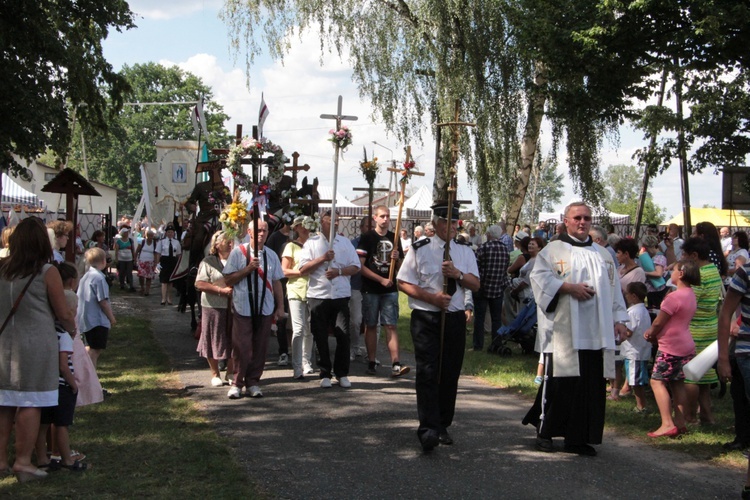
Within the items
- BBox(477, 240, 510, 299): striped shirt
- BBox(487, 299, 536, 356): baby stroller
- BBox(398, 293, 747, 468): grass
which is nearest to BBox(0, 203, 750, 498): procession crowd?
BBox(398, 293, 747, 468): grass

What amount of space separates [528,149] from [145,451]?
16.0 metres

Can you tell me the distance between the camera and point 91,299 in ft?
31.8

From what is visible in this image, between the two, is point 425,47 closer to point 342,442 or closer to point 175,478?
point 342,442

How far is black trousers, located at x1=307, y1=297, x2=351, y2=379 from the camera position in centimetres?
1071

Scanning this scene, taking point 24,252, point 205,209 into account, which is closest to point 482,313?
point 205,209

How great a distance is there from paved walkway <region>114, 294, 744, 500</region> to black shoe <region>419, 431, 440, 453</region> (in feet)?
0.34

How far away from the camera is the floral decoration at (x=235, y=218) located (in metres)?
10.4

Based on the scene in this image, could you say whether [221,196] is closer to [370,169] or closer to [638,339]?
[370,169]

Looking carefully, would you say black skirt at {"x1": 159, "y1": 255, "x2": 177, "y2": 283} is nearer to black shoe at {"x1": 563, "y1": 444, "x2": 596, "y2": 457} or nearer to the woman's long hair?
Result: the woman's long hair

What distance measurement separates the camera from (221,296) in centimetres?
1058

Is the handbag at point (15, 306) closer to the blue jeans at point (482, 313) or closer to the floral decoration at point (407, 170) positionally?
the floral decoration at point (407, 170)

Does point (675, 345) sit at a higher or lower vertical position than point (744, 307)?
lower

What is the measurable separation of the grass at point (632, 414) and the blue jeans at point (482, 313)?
0.37 meters

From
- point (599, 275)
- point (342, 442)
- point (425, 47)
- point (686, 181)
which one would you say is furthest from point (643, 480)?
point (686, 181)
